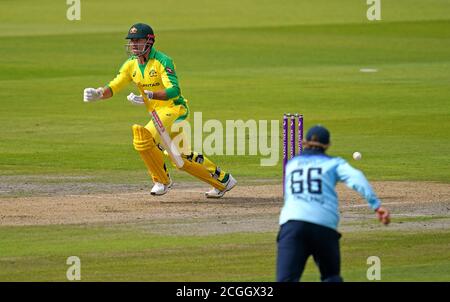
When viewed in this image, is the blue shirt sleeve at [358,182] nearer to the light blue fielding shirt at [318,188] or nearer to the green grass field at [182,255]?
the light blue fielding shirt at [318,188]

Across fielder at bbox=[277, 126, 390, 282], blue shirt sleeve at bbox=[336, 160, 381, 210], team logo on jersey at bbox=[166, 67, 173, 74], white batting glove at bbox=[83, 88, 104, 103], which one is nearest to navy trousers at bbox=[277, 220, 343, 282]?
fielder at bbox=[277, 126, 390, 282]

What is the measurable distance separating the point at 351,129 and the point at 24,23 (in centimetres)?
2703

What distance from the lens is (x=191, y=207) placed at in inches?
719

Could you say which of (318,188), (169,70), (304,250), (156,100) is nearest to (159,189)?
(156,100)

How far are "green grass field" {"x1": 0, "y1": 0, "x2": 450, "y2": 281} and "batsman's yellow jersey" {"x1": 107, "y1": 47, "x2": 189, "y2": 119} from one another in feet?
8.62

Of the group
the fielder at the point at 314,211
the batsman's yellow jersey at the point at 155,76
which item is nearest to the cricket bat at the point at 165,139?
the batsman's yellow jersey at the point at 155,76

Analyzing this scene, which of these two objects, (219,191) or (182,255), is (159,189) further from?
(182,255)

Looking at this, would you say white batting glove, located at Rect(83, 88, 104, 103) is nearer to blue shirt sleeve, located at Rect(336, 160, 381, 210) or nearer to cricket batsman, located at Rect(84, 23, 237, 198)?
cricket batsman, located at Rect(84, 23, 237, 198)

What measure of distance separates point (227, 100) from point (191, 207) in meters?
14.0

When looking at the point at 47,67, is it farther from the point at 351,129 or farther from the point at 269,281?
the point at 269,281

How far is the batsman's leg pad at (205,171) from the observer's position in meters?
18.9

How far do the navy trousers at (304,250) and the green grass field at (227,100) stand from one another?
217 centimetres

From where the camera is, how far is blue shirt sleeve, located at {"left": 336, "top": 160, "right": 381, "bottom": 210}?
11.3 m
